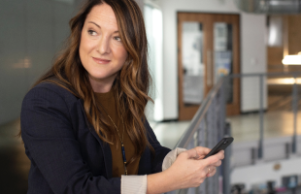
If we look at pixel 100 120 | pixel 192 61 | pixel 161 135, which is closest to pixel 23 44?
pixel 100 120

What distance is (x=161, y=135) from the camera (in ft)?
14.8

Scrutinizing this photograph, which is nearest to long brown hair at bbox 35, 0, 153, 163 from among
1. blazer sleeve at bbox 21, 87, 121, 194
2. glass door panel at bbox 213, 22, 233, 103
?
blazer sleeve at bbox 21, 87, 121, 194

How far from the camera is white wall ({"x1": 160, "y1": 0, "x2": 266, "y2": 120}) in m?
5.34

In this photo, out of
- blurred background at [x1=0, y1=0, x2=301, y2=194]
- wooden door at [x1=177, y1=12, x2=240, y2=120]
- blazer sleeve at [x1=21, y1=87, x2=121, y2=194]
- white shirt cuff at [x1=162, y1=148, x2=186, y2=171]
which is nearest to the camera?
blazer sleeve at [x1=21, y1=87, x2=121, y2=194]

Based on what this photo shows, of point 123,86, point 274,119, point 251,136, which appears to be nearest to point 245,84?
point 274,119

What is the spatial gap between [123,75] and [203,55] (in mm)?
4825

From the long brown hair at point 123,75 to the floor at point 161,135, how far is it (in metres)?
0.36

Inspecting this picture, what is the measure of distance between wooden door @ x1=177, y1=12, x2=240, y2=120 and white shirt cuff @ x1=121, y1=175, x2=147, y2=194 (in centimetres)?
486

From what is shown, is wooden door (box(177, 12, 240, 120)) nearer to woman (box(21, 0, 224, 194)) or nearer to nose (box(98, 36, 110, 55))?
woman (box(21, 0, 224, 194))

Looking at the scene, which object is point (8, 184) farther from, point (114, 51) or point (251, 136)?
point (251, 136)

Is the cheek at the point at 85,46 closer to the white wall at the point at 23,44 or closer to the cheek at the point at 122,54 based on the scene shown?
the cheek at the point at 122,54

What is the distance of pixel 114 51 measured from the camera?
0.88m

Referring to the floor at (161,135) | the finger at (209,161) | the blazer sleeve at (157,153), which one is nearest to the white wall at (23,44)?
the floor at (161,135)

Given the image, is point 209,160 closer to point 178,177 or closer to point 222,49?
point 178,177
